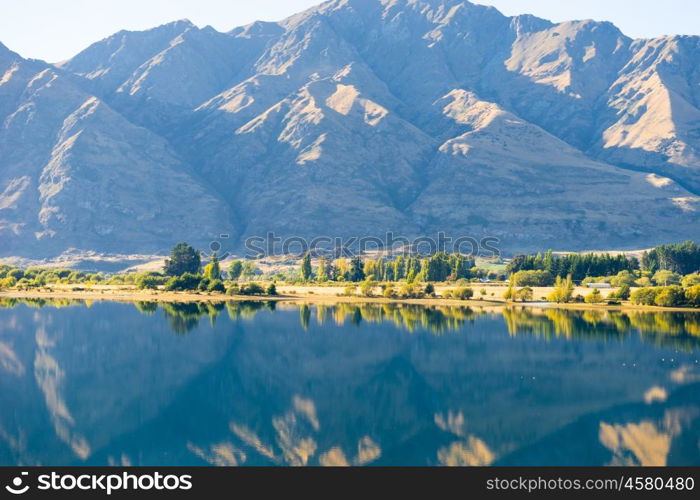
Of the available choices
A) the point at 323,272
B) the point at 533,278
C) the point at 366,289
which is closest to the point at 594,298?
the point at 533,278

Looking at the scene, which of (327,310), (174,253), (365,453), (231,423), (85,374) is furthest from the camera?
(174,253)

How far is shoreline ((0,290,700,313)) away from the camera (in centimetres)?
12700

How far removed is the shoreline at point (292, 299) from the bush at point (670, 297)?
107cm

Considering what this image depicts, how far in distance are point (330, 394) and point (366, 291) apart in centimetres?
9488

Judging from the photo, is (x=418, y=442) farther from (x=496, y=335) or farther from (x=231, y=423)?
(x=496, y=335)

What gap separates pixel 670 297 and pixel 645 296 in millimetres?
3808

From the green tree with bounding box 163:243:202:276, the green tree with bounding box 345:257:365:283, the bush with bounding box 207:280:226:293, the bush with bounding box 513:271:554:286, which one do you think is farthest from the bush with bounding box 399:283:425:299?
the green tree with bounding box 163:243:202:276

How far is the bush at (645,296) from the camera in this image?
5034 inches

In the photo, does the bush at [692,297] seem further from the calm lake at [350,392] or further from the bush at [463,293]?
the bush at [463,293]

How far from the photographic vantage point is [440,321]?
10488cm

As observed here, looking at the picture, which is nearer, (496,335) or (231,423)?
(231,423)

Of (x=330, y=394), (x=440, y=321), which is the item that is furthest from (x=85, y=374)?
(x=440, y=321)

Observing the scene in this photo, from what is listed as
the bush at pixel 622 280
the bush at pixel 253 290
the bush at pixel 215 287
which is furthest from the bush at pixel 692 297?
the bush at pixel 215 287

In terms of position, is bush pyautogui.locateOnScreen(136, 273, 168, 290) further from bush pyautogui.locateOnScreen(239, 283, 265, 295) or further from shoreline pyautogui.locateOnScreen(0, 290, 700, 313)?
bush pyautogui.locateOnScreen(239, 283, 265, 295)
